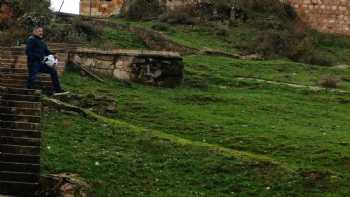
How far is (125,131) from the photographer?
1638 cm

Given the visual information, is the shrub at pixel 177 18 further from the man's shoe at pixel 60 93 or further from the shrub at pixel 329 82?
the man's shoe at pixel 60 93

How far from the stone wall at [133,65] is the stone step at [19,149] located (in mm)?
6816

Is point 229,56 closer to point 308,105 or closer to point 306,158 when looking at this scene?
point 308,105

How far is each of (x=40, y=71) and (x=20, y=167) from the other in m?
4.46

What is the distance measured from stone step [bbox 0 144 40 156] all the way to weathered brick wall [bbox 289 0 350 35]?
788 inches

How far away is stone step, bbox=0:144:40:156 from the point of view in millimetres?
14750

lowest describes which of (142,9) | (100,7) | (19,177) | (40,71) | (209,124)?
(19,177)

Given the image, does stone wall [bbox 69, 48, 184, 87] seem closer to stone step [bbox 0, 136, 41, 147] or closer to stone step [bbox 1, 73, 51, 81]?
stone step [bbox 1, 73, 51, 81]

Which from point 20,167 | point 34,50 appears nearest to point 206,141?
point 20,167

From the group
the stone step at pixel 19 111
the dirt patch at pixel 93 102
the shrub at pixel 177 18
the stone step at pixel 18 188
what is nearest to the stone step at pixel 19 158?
the stone step at pixel 18 188

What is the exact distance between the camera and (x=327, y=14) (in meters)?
33.2

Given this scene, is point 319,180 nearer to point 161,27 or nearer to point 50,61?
point 50,61

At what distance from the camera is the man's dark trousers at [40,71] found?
1802cm

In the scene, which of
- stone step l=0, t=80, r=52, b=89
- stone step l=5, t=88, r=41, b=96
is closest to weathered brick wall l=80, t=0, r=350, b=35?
stone step l=0, t=80, r=52, b=89
